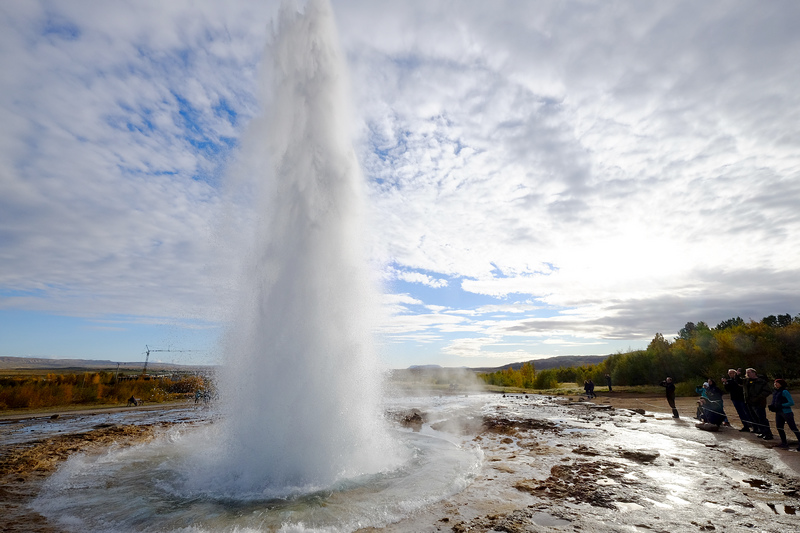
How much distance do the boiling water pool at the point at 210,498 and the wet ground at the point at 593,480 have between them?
384 mm

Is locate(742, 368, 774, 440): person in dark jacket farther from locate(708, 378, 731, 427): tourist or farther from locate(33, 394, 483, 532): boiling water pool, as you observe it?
locate(33, 394, 483, 532): boiling water pool

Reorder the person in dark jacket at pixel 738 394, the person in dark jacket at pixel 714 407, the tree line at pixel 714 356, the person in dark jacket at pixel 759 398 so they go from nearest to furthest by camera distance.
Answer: the person in dark jacket at pixel 759 398 → the person in dark jacket at pixel 738 394 → the person in dark jacket at pixel 714 407 → the tree line at pixel 714 356

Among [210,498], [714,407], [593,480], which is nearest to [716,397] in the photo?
[714,407]

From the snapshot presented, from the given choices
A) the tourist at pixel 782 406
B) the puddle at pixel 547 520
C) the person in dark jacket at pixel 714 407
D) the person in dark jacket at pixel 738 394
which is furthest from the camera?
the person in dark jacket at pixel 714 407

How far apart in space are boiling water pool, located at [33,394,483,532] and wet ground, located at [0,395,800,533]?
384 millimetres

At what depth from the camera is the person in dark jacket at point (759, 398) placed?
11.2m

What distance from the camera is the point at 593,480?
7996mm

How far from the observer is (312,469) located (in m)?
8.37

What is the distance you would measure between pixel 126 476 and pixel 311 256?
274 inches

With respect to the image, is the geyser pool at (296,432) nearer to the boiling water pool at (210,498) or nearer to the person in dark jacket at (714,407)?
the boiling water pool at (210,498)

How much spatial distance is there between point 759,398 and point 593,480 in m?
7.73

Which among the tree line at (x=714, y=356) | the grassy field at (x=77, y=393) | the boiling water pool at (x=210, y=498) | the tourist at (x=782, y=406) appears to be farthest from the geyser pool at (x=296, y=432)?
the tree line at (x=714, y=356)

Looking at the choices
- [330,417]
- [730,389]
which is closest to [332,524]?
[330,417]

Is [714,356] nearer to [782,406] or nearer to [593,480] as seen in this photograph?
[782,406]
